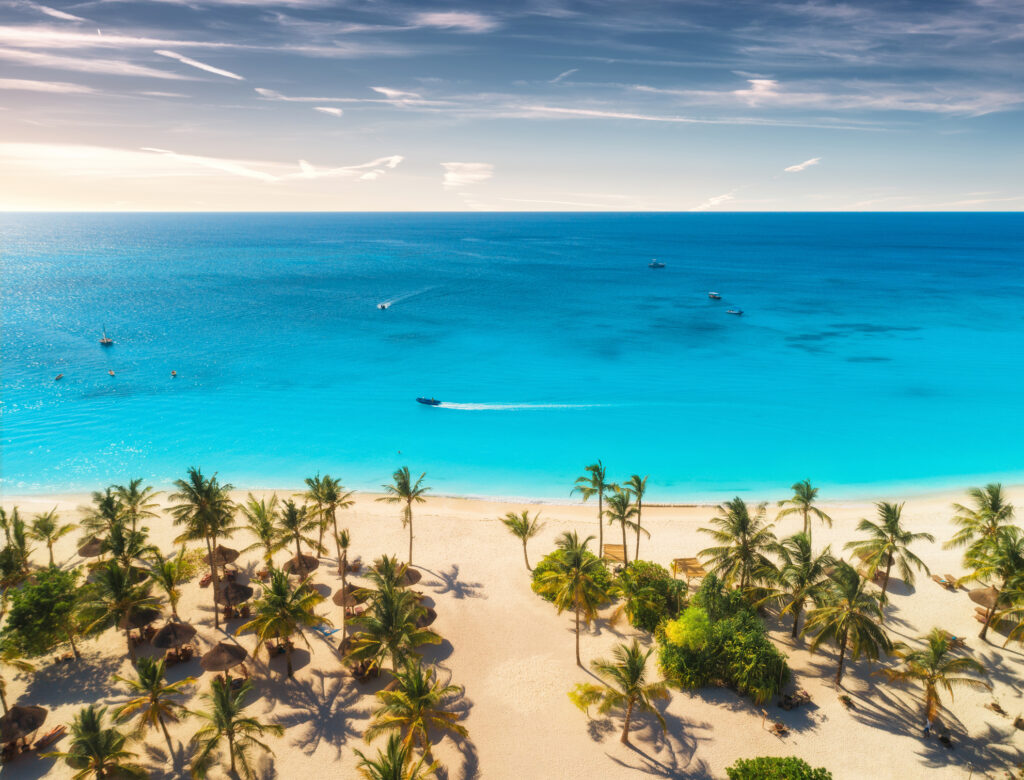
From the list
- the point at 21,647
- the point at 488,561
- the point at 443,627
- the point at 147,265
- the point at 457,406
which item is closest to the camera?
the point at 21,647

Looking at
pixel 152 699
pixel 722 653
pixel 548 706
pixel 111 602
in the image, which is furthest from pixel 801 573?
pixel 111 602

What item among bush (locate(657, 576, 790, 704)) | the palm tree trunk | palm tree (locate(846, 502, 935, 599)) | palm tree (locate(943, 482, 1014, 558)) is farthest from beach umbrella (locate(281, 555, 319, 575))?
palm tree (locate(943, 482, 1014, 558))

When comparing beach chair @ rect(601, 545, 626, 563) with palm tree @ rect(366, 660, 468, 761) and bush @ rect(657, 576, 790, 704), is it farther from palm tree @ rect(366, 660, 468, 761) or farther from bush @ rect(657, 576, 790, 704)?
palm tree @ rect(366, 660, 468, 761)

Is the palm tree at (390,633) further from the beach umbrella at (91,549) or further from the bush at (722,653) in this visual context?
the beach umbrella at (91,549)

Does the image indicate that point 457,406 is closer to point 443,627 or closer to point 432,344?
point 432,344

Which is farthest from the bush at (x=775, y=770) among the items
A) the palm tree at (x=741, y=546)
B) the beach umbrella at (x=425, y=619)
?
the beach umbrella at (x=425, y=619)

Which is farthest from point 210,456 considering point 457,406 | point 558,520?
point 558,520
